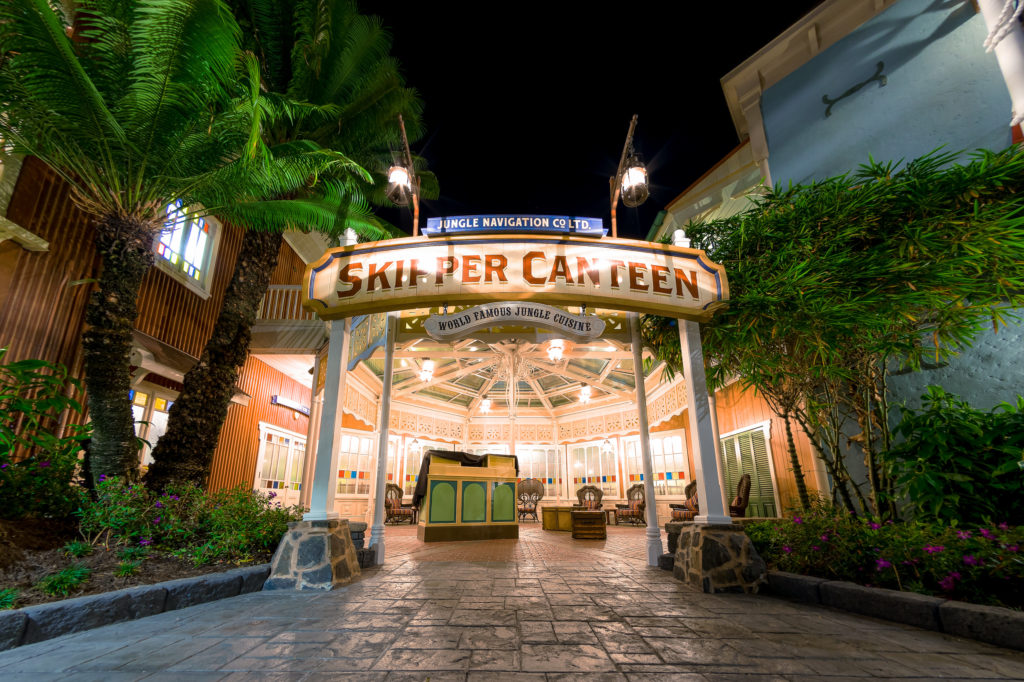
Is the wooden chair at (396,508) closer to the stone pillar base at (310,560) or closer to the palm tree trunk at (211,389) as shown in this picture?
the palm tree trunk at (211,389)

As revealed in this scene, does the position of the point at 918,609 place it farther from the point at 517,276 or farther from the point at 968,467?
the point at 517,276

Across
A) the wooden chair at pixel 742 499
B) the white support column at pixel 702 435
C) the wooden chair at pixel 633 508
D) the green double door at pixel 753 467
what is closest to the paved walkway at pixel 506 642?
the white support column at pixel 702 435

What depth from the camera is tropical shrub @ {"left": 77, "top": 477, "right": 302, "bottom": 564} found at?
4152 mm

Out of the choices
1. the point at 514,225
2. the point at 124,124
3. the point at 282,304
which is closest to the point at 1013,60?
the point at 514,225

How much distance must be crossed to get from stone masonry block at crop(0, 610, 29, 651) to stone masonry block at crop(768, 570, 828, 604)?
581 cm

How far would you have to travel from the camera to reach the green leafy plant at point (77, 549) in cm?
381

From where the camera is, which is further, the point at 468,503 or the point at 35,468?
the point at 468,503

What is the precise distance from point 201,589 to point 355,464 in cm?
968

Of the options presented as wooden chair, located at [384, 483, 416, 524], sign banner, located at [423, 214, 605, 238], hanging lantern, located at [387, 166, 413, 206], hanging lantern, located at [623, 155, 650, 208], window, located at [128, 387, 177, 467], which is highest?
hanging lantern, located at [387, 166, 413, 206]

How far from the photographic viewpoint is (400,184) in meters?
7.39

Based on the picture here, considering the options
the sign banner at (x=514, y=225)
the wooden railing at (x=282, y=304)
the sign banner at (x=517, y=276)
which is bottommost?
the sign banner at (x=517, y=276)

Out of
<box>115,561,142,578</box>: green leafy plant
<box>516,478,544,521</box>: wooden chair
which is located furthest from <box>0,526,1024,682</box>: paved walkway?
A: <box>516,478,544,521</box>: wooden chair

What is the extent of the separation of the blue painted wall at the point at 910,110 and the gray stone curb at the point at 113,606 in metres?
6.98

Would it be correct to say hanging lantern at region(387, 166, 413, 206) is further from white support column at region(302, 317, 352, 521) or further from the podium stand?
the podium stand
